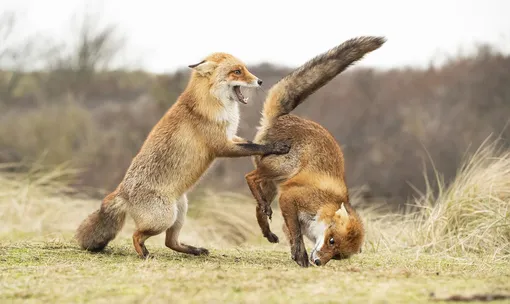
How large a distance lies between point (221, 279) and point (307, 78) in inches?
109

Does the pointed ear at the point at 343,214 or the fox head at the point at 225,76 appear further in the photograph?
the fox head at the point at 225,76

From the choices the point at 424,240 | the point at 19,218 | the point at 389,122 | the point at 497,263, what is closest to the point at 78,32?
the point at 389,122

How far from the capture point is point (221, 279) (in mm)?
4902

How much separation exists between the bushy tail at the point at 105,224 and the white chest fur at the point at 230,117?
120cm

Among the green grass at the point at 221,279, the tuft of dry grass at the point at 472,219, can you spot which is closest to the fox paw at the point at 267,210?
Result: the green grass at the point at 221,279

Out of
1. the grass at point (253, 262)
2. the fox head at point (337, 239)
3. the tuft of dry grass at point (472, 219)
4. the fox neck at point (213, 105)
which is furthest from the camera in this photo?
the tuft of dry grass at point (472, 219)

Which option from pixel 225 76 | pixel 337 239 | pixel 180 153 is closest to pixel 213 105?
pixel 225 76

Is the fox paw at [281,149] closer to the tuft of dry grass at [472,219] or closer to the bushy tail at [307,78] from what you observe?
the bushy tail at [307,78]

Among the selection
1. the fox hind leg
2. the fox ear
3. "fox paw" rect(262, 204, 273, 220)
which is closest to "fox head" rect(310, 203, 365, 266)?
"fox paw" rect(262, 204, 273, 220)

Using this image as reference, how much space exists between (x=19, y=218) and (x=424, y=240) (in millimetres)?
6314

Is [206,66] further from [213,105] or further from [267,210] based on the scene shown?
[267,210]

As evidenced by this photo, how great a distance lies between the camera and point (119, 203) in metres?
6.66

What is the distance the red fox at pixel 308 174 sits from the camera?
6.07m

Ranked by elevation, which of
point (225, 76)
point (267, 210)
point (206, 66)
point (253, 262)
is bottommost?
point (253, 262)
